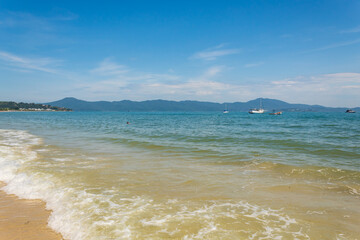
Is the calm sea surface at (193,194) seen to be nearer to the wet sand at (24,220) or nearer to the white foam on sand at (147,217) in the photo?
the white foam on sand at (147,217)

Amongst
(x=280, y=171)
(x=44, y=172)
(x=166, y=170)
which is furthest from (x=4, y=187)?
(x=280, y=171)

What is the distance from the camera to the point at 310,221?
21.0ft

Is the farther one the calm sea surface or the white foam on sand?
the calm sea surface

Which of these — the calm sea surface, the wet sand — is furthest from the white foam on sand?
the wet sand

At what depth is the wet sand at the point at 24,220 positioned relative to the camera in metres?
5.74

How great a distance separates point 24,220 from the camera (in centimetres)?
657

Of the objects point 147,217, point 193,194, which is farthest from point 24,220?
point 193,194

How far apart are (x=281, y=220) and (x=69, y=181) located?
8.32 m

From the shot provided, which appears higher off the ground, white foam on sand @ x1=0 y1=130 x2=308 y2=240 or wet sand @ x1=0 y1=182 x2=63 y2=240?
white foam on sand @ x1=0 y1=130 x2=308 y2=240

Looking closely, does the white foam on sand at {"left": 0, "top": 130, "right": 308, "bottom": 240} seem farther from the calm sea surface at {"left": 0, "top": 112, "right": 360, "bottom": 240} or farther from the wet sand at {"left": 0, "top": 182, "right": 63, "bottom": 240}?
the wet sand at {"left": 0, "top": 182, "right": 63, "bottom": 240}

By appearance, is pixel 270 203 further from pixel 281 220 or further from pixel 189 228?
pixel 189 228

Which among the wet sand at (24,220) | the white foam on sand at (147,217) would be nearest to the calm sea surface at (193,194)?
the white foam on sand at (147,217)

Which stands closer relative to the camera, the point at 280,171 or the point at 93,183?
the point at 93,183

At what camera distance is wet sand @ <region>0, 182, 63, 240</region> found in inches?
226
